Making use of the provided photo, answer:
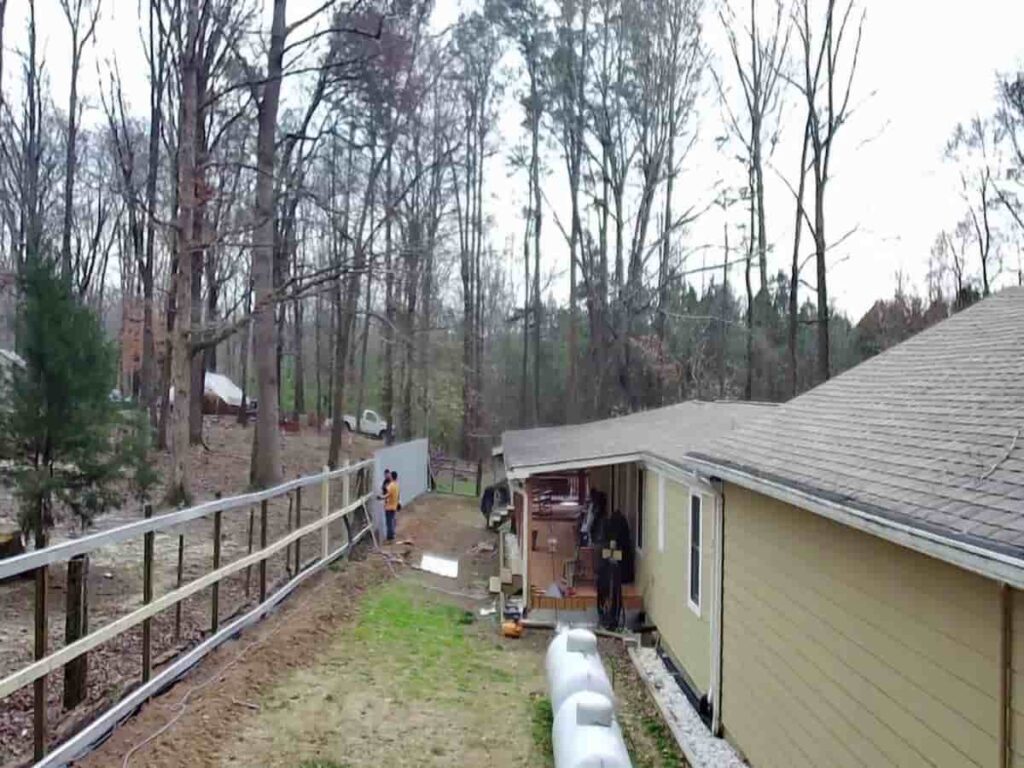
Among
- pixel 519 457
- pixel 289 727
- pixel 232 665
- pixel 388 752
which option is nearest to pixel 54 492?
pixel 232 665

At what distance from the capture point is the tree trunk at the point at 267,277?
17.5 m

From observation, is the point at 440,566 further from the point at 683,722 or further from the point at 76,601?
the point at 76,601

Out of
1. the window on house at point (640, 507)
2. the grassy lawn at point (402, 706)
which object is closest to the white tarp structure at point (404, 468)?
the window on house at point (640, 507)

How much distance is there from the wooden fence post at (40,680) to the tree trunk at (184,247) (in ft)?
34.6

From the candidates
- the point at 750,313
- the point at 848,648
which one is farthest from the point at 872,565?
the point at 750,313

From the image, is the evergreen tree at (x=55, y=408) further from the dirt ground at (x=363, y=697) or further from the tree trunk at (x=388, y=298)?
the tree trunk at (x=388, y=298)

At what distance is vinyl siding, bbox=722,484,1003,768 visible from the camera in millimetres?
3902

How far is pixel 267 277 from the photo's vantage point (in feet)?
58.6

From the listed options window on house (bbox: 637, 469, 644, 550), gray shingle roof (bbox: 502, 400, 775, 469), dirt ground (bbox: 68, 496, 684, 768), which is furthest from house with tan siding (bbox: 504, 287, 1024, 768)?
window on house (bbox: 637, 469, 644, 550)

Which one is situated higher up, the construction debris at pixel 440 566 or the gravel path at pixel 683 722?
the construction debris at pixel 440 566

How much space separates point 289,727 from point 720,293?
35.4m

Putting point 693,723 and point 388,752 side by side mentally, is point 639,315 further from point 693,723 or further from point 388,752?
point 388,752

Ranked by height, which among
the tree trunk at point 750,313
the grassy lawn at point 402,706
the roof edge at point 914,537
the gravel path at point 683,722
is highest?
the tree trunk at point 750,313

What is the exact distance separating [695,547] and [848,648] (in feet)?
16.2
